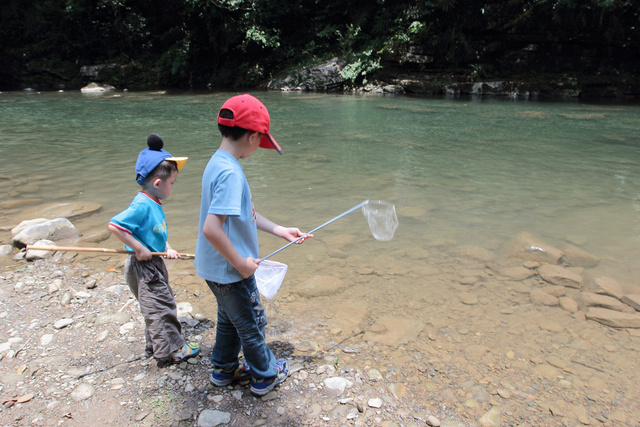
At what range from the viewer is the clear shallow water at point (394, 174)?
5121 millimetres

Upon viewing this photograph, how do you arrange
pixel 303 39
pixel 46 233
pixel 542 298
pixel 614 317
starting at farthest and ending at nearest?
pixel 303 39 < pixel 46 233 < pixel 542 298 < pixel 614 317

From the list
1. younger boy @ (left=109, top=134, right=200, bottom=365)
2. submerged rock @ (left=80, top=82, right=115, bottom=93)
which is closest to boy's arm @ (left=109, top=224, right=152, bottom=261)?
younger boy @ (left=109, top=134, right=200, bottom=365)

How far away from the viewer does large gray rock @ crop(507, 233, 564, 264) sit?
14.8 feet

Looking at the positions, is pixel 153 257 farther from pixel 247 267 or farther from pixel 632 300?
pixel 632 300

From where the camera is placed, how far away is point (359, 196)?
6.59 meters

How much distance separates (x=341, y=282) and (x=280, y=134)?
8323 millimetres

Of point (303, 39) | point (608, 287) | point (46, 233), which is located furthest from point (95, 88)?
point (608, 287)

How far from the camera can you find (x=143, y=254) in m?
2.57

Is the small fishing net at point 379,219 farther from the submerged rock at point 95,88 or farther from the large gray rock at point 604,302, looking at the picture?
the submerged rock at point 95,88

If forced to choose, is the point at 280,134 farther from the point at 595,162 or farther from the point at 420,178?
the point at 595,162

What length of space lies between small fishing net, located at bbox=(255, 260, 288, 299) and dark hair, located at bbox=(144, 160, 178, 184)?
93cm

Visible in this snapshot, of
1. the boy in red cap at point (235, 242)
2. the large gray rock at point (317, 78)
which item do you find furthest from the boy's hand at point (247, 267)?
the large gray rock at point (317, 78)

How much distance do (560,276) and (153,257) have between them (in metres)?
3.72

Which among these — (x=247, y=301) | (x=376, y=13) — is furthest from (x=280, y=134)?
(x=376, y=13)
